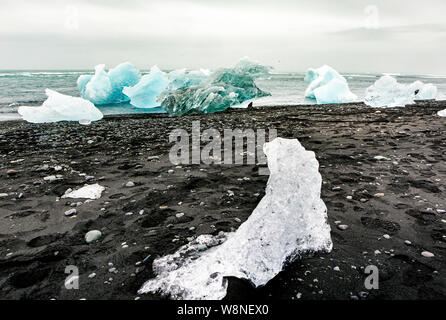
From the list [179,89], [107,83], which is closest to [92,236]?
[179,89]

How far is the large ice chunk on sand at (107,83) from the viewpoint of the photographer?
49.0 feet

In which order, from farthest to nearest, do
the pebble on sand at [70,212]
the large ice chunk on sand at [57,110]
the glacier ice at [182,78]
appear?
the glacier ice at [182,78] → the large ice chunk on sand at [57,110] → the pebble on sand at [70,212]

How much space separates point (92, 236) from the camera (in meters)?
2.68

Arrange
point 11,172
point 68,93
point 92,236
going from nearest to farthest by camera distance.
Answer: point 92,236 → point 11,172 → point 68,93

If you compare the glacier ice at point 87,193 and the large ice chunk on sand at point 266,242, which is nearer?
the large ice chunk on sand at point 266,242

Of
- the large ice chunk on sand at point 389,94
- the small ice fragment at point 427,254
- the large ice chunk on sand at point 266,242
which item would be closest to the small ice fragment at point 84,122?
the large ice chunk on sand at point 266,242

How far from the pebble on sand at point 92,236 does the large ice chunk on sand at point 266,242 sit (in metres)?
0.73

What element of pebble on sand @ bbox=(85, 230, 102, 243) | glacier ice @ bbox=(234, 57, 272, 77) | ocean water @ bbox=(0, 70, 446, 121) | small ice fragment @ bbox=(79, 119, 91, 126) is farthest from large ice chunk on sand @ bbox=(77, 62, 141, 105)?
pebble on sand @ bbox=(85, 230, 102, 243)

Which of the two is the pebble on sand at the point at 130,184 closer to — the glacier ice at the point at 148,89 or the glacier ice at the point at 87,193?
the glacier ice at the point at 87,193

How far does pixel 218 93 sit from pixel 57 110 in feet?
19.9

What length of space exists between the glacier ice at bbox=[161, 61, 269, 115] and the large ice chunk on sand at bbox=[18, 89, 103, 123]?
12.2ft

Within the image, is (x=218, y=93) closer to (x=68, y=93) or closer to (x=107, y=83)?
(x=107, y=83)

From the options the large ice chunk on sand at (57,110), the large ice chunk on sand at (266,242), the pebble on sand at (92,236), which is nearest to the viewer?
the large ice chunk on sand at (266,242)
